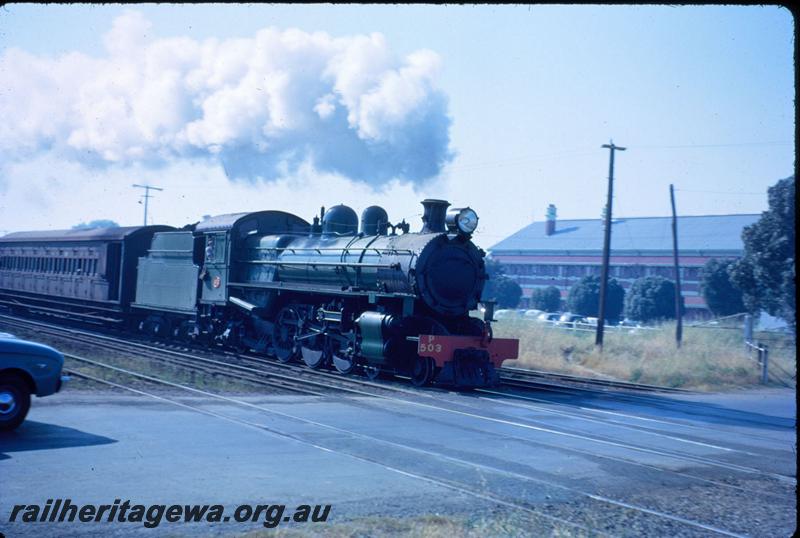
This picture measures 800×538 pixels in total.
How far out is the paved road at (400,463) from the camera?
6.73 m

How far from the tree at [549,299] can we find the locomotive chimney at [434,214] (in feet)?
161

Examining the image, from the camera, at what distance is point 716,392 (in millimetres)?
20672

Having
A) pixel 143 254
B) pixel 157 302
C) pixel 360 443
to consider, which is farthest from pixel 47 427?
pixel 143 254

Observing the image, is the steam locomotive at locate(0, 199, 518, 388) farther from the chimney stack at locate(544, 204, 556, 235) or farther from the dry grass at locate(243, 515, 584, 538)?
the chimney stack at locate(544, 204, 556, 235)

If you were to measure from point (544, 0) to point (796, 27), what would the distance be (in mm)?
1618

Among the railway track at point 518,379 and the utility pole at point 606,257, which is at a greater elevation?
the utility pole at point 606,257

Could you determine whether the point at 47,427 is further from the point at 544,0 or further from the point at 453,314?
the point at 453,314

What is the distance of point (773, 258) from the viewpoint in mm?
28297

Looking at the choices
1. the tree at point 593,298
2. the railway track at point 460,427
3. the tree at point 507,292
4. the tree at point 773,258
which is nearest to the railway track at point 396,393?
the railway track at point 460,427

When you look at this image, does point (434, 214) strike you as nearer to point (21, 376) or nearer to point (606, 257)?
point (21, 376)

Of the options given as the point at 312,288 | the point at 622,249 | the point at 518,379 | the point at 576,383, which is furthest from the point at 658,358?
the point at 622,249

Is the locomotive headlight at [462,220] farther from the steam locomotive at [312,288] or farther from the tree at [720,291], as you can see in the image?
the tree at [720,291]

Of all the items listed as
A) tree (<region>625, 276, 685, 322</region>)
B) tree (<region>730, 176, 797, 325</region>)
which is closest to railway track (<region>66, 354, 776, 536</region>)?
tree (<region>730, 176, 797, 325</region>)

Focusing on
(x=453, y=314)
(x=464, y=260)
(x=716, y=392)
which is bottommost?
(x=716, y=392)
